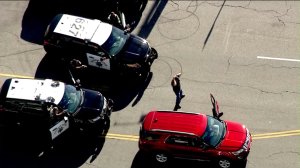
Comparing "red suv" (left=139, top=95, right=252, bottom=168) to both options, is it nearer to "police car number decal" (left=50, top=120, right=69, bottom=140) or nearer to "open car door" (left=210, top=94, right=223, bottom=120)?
"open car door" (left=210, top=94, right=223, bottom=120)

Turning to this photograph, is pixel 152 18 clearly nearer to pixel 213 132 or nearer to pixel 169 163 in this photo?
pixel 213 132

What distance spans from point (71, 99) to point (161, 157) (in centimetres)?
391

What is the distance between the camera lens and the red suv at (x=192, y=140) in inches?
671

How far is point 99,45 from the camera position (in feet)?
65.1

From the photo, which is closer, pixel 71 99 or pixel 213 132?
pixel 213 132

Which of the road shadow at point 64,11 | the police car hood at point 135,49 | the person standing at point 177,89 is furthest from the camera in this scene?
the road shadow at point 64,11

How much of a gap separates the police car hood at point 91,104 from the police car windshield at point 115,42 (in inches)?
79.9

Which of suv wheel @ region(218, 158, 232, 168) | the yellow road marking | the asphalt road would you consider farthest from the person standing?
suv wheel @ region(218, 158, 232, 168)

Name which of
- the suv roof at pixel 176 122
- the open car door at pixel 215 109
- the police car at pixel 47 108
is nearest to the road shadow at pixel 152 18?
the open car door at pixel 215 109

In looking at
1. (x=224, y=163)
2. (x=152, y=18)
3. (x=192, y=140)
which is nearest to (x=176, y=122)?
(x=192, y=140)

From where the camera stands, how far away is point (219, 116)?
18297mm

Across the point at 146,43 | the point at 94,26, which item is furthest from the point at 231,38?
the point at 94,26

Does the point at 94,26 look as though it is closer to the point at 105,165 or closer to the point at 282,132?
the point at 105,165

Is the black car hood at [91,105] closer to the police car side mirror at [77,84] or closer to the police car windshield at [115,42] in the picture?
the police car side mirror at [77,84]
